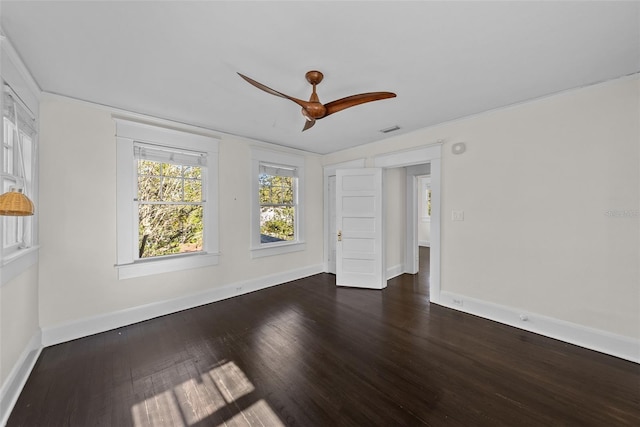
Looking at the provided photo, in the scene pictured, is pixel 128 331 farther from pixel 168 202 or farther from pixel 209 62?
pixel 209 62

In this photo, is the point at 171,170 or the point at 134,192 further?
the point at 171,170

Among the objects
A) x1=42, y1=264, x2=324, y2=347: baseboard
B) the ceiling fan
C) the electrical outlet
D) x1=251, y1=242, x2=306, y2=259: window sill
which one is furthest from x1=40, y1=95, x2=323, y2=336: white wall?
the electrical outlet

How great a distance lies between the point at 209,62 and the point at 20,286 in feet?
7.71

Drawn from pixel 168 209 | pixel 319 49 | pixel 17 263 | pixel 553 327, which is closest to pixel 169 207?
pixel 168 209

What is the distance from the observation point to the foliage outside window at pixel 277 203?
4.34 meters

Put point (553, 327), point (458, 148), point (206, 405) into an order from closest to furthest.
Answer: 1. point (206, 405)
2. point (553, 327)
3. point (458, 148)

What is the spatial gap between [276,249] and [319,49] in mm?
3230

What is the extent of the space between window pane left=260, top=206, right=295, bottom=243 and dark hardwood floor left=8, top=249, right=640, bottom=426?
1680 millimetres

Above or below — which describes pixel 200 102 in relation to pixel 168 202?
above

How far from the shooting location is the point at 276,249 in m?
4.37

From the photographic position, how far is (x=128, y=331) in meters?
2.77

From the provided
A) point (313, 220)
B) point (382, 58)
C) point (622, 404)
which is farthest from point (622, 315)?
point (313, 220)

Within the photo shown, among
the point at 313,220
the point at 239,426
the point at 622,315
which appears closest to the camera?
the point at 239,426

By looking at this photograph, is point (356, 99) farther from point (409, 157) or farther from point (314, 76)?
point (409, 157)
